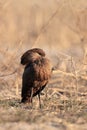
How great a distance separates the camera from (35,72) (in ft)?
26.7

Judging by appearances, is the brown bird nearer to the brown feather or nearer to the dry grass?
the brown feather

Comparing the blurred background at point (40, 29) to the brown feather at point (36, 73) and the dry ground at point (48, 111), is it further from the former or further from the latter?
the brown feather at point (36, 73)

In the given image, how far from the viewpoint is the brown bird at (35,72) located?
26.7ft

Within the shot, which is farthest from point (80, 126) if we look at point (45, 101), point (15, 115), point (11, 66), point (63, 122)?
point (11, 66)

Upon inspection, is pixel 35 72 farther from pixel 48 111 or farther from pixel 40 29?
pixel 40 29

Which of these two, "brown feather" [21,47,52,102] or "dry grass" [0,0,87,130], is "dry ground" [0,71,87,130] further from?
"brown feather" [21,47,52,102]

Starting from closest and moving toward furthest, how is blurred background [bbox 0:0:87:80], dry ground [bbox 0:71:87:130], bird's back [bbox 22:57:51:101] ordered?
dry ground [bbox 0:71:87:130] → bird's back [bbox 22:57:51:101] → blurred background [bbox 0:0:87:80]

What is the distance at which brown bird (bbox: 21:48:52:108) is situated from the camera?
8.13 meters

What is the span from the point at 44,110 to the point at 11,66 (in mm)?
2933

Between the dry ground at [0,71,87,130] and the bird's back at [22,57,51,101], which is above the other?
the bird's back at [22,57,51,101]

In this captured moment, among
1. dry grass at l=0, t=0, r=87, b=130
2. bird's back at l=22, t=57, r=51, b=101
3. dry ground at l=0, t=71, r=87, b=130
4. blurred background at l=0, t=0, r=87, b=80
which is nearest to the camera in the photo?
dry ground at l=0, t=71, r=87, b=130

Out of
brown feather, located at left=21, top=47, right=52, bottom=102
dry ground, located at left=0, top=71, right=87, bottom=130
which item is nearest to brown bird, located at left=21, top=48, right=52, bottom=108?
brown feather, located at left=21, top=47, right=52, bottom=102

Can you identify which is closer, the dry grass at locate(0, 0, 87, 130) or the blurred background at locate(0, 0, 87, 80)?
the dry grass at locate(0, 0, 87, 130)

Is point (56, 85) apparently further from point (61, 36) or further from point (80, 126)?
point (61, 36)
